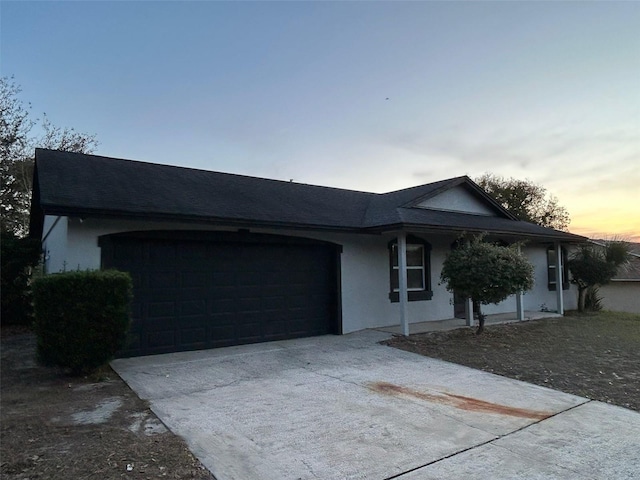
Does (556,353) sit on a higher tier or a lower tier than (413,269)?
lower

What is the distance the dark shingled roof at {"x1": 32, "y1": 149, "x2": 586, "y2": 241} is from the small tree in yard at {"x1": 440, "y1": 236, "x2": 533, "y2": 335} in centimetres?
94

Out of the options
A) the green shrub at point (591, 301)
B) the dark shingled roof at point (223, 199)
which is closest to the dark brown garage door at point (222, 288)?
the dark shingled roof at point (223, 199)

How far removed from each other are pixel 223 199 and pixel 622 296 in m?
22.1

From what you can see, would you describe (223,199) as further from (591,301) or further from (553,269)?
(591,301)

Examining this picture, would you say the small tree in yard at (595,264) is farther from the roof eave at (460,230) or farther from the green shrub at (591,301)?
the roof eave at (460,230)

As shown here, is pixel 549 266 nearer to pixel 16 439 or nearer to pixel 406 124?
pixel 406 124

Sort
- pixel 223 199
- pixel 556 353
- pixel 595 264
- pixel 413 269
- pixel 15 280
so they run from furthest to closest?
1. pixel 595 264
2. pixel 15 280
3. pixel 413 269
4. pixel 223 199
5. pixel 556 353

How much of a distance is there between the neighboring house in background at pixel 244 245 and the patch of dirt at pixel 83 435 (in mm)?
1544

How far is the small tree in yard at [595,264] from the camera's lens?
637 inches

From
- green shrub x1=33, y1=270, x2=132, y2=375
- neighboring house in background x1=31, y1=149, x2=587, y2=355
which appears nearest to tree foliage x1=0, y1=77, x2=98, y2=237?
neighboring house in background x1=31, y1=149, x2=587, y2=355

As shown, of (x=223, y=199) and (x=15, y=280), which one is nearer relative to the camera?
(x=223, y=199)

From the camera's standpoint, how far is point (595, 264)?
53.2 feet

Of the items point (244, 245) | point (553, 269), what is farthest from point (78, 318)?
point (553, 269)

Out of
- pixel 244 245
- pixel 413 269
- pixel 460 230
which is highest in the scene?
pixel 460 230
